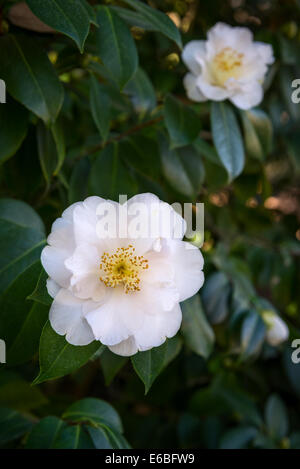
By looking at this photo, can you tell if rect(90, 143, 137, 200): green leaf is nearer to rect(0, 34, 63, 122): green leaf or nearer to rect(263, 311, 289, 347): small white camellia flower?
rect(0, 34, 63, 122): green leaf

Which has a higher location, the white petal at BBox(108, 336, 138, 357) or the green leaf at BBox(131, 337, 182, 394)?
the white petal at BBox(108, 336, 138, 357)

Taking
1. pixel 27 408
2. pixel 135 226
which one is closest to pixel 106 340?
pixel 135 226

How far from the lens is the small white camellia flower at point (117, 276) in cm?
60

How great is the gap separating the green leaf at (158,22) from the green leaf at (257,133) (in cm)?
31

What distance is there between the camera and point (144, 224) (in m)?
0.63

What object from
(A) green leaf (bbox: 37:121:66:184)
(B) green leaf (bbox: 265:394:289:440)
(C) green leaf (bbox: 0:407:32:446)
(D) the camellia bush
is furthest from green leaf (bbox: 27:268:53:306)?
(B) green leaf (bbox: 265:394:289:440)

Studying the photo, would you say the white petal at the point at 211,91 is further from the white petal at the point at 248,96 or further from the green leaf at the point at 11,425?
the green leaf at the point at 11,425

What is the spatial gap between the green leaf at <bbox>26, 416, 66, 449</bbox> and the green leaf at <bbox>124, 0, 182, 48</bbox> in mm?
659

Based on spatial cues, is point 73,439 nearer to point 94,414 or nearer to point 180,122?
point 94,414

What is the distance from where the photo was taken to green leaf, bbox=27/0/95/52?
680mm

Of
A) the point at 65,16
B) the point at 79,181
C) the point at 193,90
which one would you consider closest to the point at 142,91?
the point at 193,90

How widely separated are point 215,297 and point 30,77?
574 millimetres
